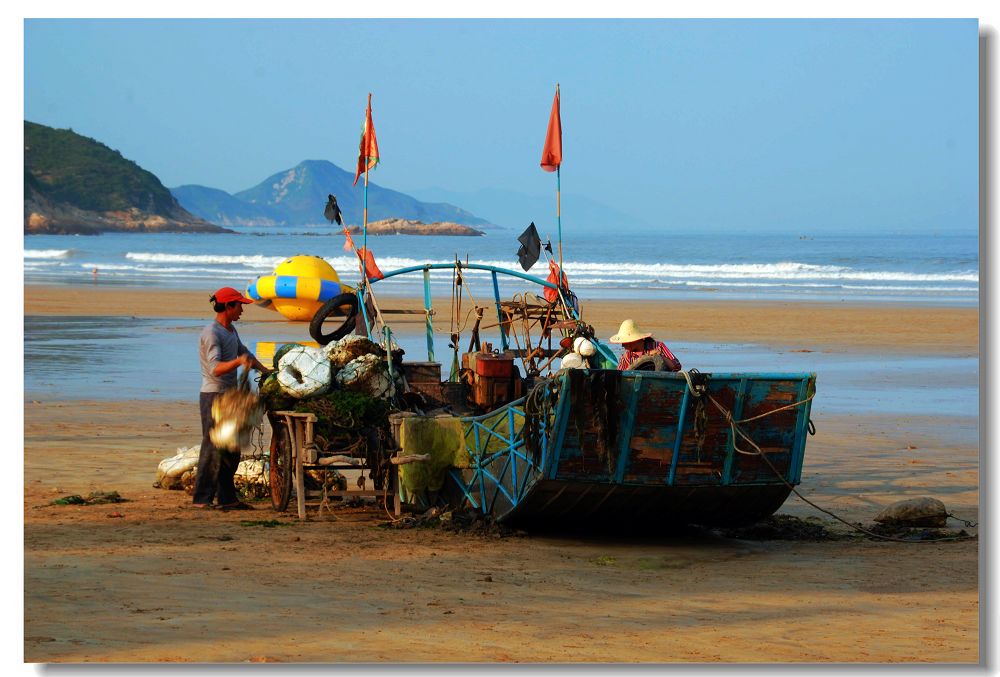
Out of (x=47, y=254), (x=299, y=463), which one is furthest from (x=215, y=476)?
(x=47, y=254)

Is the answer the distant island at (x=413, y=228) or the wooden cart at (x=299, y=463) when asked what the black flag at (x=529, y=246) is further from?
the distant island at (x=413, y=228)

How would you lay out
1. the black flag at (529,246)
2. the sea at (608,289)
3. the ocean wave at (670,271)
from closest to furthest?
the black flag at (529,246), the sea at (608,289), the ocean wave at (670,271)

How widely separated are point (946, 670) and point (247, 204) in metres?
93.8

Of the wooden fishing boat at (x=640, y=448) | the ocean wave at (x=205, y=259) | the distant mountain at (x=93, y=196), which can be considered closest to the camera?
the wooden fishing boat at (x=640, y=448)

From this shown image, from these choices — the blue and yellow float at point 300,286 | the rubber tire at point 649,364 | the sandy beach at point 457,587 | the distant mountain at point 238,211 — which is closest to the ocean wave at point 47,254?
the distant mountain at point 238,211

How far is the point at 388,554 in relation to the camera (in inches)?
311

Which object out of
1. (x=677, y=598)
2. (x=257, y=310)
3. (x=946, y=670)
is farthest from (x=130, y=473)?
(x=257, y=310)

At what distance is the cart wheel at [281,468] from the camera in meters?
9.11

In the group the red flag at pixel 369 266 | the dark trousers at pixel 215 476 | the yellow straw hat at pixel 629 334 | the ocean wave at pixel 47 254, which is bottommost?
the ocean wave at pixel 47 254

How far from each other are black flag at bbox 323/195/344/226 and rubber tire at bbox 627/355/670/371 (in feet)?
12.9

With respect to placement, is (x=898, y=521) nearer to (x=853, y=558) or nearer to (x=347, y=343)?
(x=853, y=558)

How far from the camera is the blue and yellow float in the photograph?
2359 centimetres

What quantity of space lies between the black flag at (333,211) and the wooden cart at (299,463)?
2.58 metres

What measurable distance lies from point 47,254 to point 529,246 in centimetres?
5111
